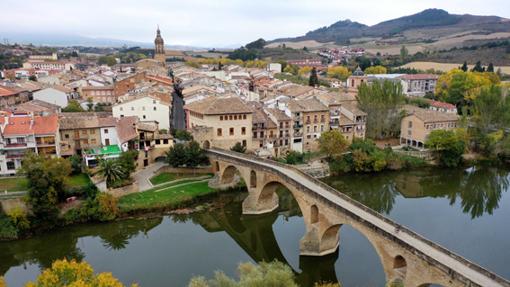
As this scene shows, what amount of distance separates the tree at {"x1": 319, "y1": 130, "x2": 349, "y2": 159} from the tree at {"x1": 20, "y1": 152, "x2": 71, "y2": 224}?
79.3 feet

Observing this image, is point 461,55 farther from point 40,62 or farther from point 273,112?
point 40,62

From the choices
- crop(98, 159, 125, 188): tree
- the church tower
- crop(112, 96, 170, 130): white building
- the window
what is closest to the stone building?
crop(112, 96, 170, 130): white building

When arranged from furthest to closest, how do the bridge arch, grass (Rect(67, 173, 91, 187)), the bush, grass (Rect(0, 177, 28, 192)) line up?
the bridge arch, grass (Rect(67, 173, 91, 187)), grass (Rect(0, 177, 28, 192)), the bush

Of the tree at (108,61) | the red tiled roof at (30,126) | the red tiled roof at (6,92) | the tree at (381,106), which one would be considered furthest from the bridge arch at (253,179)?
the tree at (108,61)

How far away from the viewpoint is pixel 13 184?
30.3 metres

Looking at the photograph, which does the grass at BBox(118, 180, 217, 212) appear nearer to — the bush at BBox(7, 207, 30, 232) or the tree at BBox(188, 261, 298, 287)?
the bush at BBox(7, 207, 30, 232)

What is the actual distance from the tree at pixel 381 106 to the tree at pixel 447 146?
602 cm

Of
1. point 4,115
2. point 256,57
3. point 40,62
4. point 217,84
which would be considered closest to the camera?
point 4,115

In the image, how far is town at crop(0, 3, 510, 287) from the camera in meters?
22.0

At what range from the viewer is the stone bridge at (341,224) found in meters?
16.2

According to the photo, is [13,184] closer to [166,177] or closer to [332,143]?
[166,177]

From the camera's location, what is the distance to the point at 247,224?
30.4 metres

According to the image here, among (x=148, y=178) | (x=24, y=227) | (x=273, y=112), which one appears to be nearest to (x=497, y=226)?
(x=273, y=112)

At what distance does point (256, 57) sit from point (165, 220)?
116m
